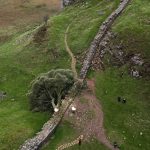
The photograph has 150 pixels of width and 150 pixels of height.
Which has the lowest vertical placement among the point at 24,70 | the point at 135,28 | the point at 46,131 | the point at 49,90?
the point at 24,70

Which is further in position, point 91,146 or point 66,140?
point 91,146

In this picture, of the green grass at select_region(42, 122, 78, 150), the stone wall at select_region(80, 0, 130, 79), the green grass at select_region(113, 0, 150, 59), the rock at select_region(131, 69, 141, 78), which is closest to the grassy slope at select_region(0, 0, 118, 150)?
the stone wall at select_region(80, 0, 130, 79)

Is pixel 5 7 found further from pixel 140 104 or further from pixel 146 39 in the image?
pixel 140 104

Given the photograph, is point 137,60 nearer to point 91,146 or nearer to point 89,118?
point 89,118

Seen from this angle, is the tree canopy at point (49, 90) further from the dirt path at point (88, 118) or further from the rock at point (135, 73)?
the rock at point (135, 73)

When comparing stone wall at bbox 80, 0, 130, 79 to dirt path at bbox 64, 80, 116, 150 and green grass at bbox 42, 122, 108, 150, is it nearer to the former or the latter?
dirt path at bbox 64, 80, 116, 150

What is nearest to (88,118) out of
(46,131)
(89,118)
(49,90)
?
(89,118)

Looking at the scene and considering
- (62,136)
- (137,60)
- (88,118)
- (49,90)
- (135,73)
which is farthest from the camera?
(137,60)

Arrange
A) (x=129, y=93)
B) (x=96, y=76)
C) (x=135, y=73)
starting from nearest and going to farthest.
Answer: (x=129, y=93) < (x=96, y=76) < (x=135, y=73)
